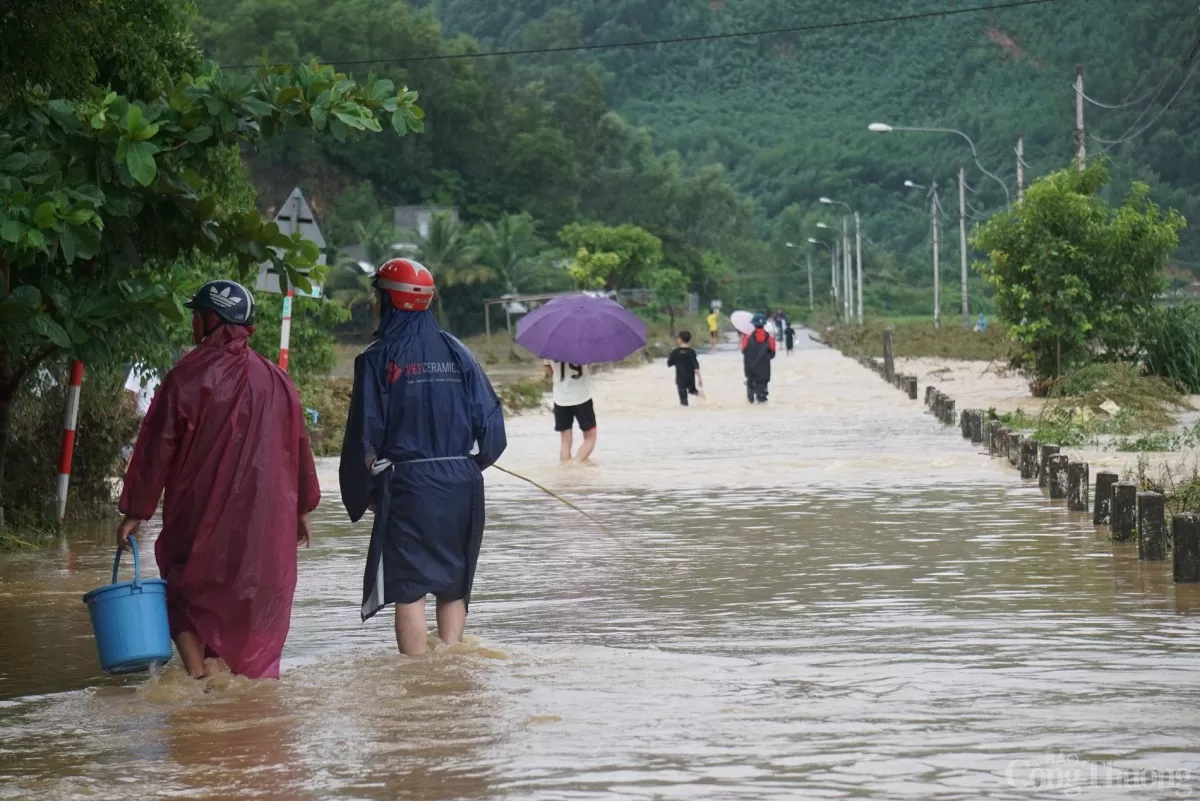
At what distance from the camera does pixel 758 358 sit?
34.1 metres

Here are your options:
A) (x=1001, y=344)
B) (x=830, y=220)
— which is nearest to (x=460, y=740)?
(x=1001, y=344)

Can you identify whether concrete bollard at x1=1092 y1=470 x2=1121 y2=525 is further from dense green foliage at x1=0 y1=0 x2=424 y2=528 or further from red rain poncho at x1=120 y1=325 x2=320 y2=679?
red rain poncho at x1=120 y1=325 x2=320 y2=679

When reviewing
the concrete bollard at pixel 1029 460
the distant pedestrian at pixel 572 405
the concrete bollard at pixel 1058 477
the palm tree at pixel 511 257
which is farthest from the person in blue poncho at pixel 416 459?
the palm tree at pixel 511 257

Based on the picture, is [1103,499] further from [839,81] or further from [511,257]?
[839,81]

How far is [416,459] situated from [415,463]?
2 centimetres

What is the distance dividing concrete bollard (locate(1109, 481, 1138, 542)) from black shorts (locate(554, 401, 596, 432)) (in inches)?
348

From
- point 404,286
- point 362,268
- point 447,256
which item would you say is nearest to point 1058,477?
point 404,286

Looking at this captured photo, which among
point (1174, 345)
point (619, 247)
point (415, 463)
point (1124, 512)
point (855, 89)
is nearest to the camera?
point (415, 463)

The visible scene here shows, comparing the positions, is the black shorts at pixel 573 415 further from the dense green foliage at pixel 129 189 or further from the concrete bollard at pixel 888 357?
the concrete bollard at pixel 888 357

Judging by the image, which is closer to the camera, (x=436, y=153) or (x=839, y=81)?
(x=436, y=153)

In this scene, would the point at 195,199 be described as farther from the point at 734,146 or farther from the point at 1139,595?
the point at 734,146

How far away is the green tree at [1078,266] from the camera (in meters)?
29.2

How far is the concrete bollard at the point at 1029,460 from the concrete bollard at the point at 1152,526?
6130 millimetres

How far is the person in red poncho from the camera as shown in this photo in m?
7.74
